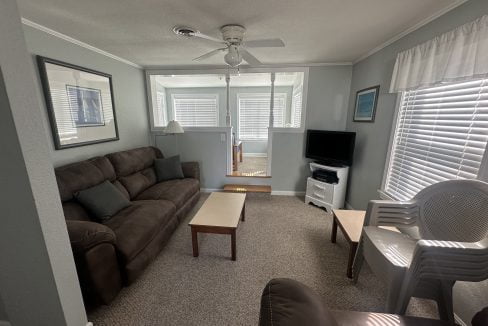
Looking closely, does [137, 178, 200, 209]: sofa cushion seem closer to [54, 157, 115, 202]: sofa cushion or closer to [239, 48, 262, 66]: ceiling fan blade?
[54, 157, 115, 202]: sofa cushion

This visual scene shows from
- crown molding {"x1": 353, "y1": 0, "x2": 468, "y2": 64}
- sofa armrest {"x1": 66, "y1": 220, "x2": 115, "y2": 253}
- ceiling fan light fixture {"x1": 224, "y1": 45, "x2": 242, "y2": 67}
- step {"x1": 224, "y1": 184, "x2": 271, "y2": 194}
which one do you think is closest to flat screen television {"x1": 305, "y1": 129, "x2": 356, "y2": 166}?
step {"x1": 224, "y1": 184, "x2": 271, "y2": 194}

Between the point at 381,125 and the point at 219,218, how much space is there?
233cm

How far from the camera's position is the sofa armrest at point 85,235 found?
1297mm

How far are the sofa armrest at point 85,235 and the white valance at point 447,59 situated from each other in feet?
9.54

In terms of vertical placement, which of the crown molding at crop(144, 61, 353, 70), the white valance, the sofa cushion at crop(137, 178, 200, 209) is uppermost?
the crown molding at crop(144, 61, 353, 70)

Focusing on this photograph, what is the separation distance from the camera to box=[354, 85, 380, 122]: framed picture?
260cm

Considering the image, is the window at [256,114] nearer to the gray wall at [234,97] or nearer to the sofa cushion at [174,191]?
the gray wall at [234,97]

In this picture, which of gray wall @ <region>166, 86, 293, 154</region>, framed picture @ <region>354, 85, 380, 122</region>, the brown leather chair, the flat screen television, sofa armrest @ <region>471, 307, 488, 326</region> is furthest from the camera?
gray wall @ <region>166, 86, 293, 154</region>

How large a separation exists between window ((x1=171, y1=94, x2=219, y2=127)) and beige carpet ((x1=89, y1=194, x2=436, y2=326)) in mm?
4144

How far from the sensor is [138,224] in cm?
189

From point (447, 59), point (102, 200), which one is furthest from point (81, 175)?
point (447, 59)

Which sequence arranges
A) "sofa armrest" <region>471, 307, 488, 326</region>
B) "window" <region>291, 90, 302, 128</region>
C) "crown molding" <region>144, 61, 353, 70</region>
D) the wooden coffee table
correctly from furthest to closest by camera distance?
"window" <region>291, 90, 302, 128</region>
"crown molding" <region>144, 61, 353, 70</region>
the wooden coffee table
"sofa armrest" <region>471, 307, 488, 326</region>

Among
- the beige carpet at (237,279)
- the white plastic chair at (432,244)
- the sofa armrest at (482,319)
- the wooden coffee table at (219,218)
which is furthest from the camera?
the wooden coffee table at (219,218)

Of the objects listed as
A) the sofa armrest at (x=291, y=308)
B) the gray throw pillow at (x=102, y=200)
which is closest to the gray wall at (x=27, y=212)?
the gray throw pillow at (x=102, y=200)
